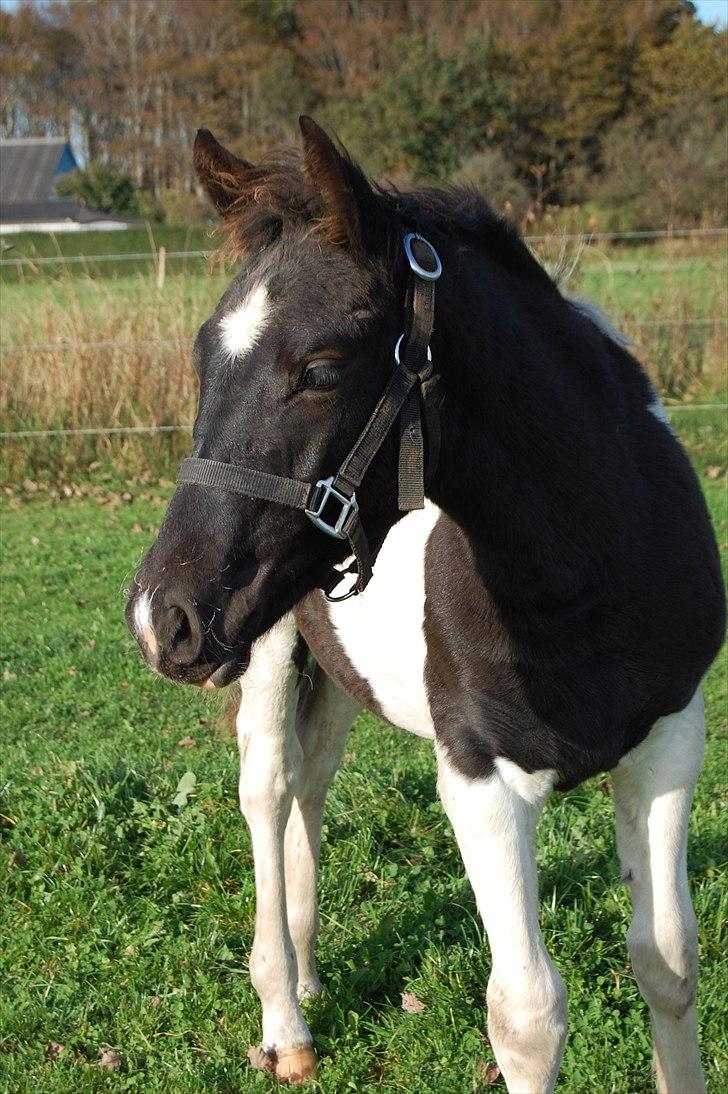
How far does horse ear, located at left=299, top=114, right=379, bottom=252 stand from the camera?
5.65ft

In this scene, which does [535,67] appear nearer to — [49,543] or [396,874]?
[49,543]

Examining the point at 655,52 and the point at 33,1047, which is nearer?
the point at 33,1047

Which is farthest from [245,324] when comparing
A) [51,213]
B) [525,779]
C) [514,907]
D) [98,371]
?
[51,213]

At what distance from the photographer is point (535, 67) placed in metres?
44.5

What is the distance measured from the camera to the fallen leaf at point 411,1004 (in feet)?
10.0

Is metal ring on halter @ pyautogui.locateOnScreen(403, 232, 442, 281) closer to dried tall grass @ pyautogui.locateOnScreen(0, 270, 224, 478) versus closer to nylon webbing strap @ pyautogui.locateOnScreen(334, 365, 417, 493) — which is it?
nylon webbing strap @ pyautogui.locateOnScreen(334, 365, 417, 493)

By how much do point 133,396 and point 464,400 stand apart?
310 inches

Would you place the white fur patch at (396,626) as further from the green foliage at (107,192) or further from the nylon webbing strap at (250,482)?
the green foliage at (107,192)

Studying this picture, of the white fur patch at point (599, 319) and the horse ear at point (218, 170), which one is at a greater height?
the horse ear at point (218, 170)

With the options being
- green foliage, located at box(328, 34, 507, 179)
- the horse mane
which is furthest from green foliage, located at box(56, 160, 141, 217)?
the horse mane

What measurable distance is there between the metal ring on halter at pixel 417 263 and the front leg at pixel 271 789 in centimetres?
145

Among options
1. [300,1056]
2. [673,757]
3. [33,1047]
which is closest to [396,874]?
[300,1056]

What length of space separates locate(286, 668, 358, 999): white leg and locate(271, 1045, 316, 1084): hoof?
41cm

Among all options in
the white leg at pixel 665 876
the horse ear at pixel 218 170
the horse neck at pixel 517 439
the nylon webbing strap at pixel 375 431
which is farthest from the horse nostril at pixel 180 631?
the white leg at pixel 665 876
